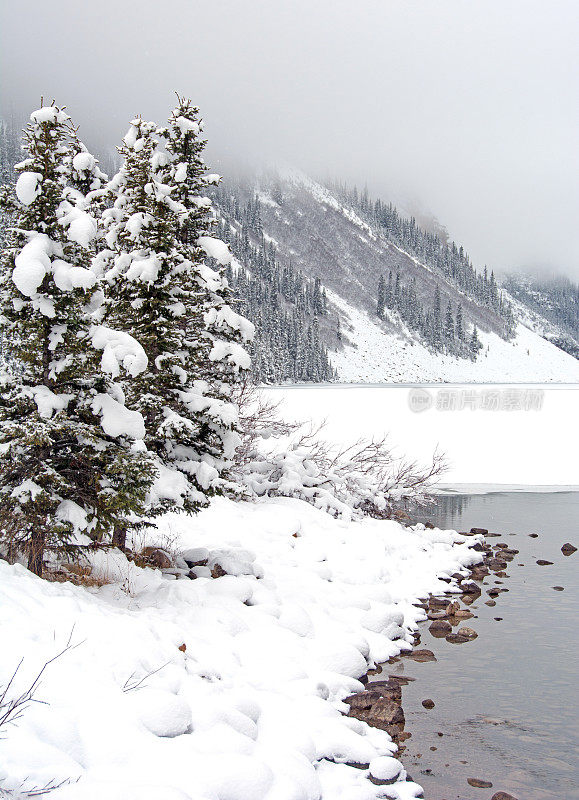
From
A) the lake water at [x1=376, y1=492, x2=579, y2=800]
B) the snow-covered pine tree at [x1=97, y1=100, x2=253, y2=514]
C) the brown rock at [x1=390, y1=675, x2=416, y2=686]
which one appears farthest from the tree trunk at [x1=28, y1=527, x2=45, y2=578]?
the brown rock at [x1=390, y1=675, x2=416, y2=686]

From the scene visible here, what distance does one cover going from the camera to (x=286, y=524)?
15656 millimetres

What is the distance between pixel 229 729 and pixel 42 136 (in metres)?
7.81

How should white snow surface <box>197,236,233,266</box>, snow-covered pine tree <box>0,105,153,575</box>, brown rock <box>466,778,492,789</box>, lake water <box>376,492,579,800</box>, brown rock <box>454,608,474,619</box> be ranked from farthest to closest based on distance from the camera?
brown rock <box>454,608,474,619</box>, white snow surface <box>197,236,233,266</box>, snow-covered pine tree <box>0,105,153,575</box>, lake water <box>376,492,579,800</box>, brown rock <box>466,778,492,789</box>

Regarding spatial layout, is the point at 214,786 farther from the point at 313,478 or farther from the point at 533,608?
the point at 313,478

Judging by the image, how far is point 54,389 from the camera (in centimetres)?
859

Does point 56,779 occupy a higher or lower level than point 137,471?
lower

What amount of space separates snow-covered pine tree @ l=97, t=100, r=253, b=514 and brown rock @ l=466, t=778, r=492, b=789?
18.9 ft

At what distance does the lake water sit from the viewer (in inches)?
278

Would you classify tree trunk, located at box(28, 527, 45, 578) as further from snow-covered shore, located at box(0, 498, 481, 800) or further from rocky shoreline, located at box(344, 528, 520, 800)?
rocky shoreline, located at box(344, 528, 520, 800)

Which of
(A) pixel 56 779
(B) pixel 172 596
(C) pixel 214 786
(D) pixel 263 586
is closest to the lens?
(A) pixel 56 779

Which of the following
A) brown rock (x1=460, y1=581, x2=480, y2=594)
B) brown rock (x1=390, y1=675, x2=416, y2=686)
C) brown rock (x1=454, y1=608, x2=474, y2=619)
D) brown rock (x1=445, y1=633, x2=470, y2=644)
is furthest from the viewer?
brown rock (x1=460, y1=581, x2=480, y2=594)

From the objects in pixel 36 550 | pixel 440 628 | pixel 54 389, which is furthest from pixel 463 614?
pixel 54 389

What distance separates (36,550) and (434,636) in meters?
7.38

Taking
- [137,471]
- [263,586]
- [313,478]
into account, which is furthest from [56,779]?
[313,478]
